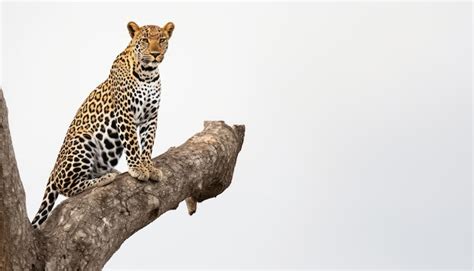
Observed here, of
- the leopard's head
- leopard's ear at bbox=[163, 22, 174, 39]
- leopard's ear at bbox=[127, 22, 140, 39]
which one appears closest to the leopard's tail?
the leopard's head

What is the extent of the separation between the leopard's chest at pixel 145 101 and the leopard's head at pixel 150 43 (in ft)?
0.54

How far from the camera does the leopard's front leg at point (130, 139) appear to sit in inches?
230

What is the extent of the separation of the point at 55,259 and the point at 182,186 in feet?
5.24

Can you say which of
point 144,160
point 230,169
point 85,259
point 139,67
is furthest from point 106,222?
point 230,169

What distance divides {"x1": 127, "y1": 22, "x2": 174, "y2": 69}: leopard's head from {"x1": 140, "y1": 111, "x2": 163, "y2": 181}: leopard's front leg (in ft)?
1.42

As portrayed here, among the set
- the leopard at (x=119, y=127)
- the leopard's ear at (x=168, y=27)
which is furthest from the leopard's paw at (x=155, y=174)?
the leopard's ear at (x=168, y=27)

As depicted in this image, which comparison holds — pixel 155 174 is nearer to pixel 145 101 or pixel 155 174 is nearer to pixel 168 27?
pixel 145 101

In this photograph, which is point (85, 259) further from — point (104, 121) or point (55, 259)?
point (104, 121)

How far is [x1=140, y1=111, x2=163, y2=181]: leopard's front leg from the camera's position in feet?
19.6

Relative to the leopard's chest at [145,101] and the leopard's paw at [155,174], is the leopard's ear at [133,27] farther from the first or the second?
the leopard's paw at [155,174]

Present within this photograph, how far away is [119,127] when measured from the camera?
5941 millimetres

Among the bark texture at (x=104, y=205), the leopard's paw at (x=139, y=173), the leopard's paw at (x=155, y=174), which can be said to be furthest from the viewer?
the leopard's paw at (x=155, y=174)

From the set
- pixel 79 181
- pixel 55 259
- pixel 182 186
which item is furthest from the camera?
pixel 182 186

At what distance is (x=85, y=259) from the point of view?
16.6ft
